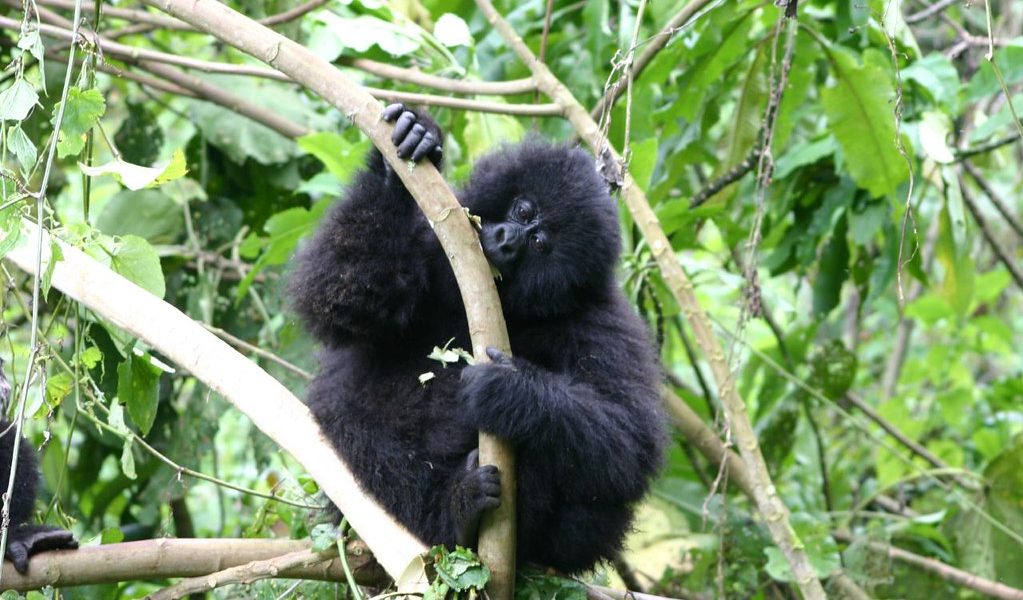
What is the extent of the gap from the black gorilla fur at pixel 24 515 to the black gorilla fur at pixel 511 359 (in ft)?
2.53

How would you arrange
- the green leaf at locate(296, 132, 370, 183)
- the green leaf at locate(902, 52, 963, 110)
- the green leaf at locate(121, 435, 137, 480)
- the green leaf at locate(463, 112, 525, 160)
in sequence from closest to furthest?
the green leaf at locate(121, 435, 137, 480), the green leaf at locate(296, 132, 370, 183), the green leaf at locate(902, 52, 963, 110), the green leaf at locate(463, 112, 525, 160)

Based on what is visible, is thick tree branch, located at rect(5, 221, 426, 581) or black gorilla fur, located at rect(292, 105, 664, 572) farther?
black gorilla fur, located at rect(292, 105, 664, 572)

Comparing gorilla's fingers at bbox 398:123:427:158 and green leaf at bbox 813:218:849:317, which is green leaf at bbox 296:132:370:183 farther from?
green leaf at bbox 813:218:849:317

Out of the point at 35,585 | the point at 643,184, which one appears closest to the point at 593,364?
the point at 643,184

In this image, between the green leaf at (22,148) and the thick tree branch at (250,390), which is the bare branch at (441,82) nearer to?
the thick tree branch at (250,390)

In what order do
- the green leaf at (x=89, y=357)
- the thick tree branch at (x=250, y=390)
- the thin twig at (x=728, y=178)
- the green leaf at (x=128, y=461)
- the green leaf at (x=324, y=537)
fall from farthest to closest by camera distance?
1. the thin twig at (x=728, y=178)
2. the green leaf at (x=89, y=357)
3. the green leaf at (x=128, y=461)
4. the green leaf at (x=324, y=537)
5. the thick tree branch at (x=250, y=390)

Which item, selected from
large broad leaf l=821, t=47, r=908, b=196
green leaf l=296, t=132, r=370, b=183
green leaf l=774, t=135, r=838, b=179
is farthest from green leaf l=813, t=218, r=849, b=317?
green leaf l=296, t=132, r=370, b=183

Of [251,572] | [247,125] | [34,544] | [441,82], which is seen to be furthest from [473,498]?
[247,125]

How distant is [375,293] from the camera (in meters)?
3.31

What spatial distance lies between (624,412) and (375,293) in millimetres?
805

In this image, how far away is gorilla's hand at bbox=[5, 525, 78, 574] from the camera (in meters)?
2.91

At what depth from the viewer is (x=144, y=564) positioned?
279 cm

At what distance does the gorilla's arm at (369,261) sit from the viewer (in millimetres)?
3287

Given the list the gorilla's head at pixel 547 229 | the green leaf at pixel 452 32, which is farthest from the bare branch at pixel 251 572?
the green leaf at pixel 452 32
